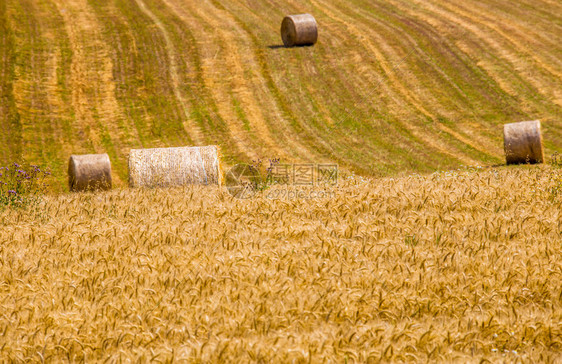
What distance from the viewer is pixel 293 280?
5801 mm

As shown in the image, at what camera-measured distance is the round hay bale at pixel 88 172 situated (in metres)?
15.1

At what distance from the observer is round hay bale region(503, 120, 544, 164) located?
1764cm

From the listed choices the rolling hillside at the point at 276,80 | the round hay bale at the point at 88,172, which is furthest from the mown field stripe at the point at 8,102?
the round hay bale at the point at 88,172

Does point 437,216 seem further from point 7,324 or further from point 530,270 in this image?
point 7,324

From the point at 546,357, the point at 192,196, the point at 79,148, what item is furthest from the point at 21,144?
the point at 546,357

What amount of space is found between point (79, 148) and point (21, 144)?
2.08 m

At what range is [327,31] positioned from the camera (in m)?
35.8

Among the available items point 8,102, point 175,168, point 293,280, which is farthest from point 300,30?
point 293,280

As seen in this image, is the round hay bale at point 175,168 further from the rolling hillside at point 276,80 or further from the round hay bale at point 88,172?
the rolling hillside at point 276,80

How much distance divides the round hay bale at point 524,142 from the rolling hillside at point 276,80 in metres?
2.12

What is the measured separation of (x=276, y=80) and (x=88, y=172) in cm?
1579

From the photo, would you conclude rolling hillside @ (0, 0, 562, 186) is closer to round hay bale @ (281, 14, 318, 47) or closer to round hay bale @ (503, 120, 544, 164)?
round hay bale @ (281, 14, 318, 47)

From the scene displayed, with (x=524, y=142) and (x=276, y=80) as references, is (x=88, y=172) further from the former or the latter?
(x=276, y=80)

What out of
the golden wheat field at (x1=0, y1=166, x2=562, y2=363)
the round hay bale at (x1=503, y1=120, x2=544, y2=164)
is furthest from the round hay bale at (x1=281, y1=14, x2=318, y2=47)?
the golden wheat field at (x1=0, y1=166, x2=562, y2=363)
